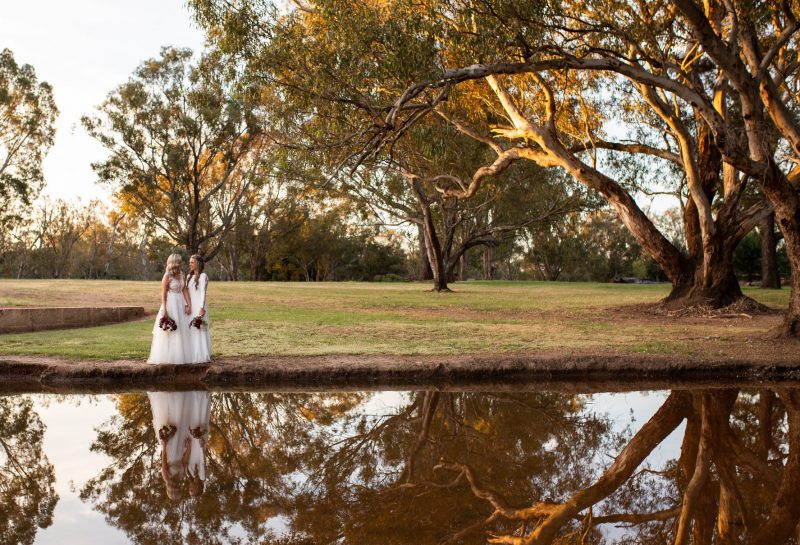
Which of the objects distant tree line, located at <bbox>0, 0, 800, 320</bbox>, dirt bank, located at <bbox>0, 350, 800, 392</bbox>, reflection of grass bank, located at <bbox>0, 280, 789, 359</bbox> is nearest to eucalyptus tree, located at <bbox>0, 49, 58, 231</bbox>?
distant tree line, located at <bbox>0, 0, 800, 320</bbox>

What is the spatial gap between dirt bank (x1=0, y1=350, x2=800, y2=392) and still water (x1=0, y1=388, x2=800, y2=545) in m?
0.89

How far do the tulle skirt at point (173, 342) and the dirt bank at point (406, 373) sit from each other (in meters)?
0.16

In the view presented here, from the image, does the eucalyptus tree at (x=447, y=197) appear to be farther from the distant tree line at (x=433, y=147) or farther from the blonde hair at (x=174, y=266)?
the blonde hair at (x=174, y=266)

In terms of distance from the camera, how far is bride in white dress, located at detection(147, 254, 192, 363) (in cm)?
1039

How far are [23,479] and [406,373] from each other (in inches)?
216

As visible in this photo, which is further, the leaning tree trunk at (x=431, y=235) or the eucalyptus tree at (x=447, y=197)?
the leaning tree trunk at (x=431, y=235)

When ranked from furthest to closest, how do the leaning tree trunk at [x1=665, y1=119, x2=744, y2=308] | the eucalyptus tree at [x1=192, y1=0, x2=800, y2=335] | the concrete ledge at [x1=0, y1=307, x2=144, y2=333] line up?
1. the leaning tree trunk at [x1=665, y1=119, x2=744, y2=308]
2. the concrete ledge at [x1=0, y1=307, x2=144, y2=333]
3. the eucalyptus tree at [x1=192, y1=0, x2=800, y2=335]

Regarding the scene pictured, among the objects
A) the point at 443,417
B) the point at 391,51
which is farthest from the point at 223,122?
the point at 443,417

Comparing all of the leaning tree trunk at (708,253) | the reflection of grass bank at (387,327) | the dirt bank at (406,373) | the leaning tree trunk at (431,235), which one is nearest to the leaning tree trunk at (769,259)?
the reflection of grass bank at (387,327)

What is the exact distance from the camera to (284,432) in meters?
7.25

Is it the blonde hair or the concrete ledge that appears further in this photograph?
the concrete ledge

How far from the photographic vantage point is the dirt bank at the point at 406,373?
32.7 ft

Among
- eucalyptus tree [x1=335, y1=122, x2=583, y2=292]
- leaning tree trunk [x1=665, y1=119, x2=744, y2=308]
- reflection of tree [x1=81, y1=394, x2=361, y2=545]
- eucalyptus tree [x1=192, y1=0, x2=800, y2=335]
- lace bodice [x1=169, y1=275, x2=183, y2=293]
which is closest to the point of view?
reflection of tree [x1=81, y1=394, x2=361, y2=545]

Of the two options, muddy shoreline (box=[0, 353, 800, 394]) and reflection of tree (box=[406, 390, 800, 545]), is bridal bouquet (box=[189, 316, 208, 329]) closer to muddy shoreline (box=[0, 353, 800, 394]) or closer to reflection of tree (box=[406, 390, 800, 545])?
muddy shoreline (box=[0, 353, 800, 394])
